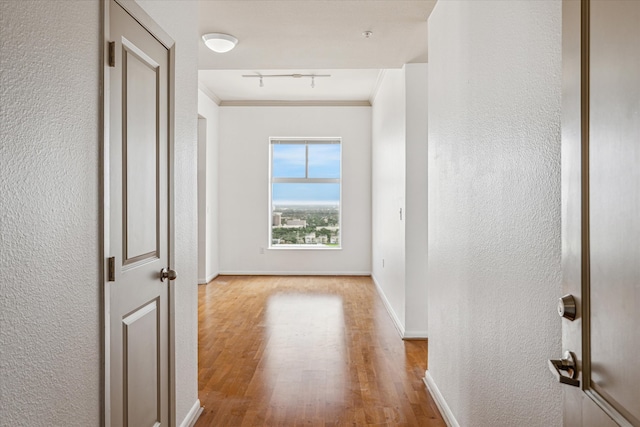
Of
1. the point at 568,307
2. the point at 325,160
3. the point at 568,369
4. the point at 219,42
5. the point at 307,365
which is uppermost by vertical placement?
the point at 219,42

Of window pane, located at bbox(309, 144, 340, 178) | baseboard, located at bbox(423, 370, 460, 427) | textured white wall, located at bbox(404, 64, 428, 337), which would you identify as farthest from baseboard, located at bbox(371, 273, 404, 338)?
window pane, located at bbox(309, 144, 340, 178)

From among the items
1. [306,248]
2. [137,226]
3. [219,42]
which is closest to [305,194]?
[306,248]

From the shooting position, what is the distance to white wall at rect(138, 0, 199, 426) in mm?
2383

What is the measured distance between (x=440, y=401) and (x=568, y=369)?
1.95 m

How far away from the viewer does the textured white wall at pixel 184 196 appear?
2391 mm

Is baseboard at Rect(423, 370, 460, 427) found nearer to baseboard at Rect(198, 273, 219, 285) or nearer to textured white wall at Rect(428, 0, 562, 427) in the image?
textured white wall at Rect(428, 0, 562, 427)

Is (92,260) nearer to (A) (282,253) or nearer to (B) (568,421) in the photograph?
(B) (568,421)

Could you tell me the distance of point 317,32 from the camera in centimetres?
356

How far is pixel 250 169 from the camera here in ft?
25.4

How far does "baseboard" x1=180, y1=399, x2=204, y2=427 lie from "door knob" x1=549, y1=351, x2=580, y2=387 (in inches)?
79.1

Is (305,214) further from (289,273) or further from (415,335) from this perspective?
(415,335)

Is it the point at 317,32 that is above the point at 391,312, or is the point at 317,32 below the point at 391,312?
above

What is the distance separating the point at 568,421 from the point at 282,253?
22.5 feet

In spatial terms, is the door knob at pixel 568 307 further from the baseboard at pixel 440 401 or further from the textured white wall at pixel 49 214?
the baseboard at pixel 440 401
